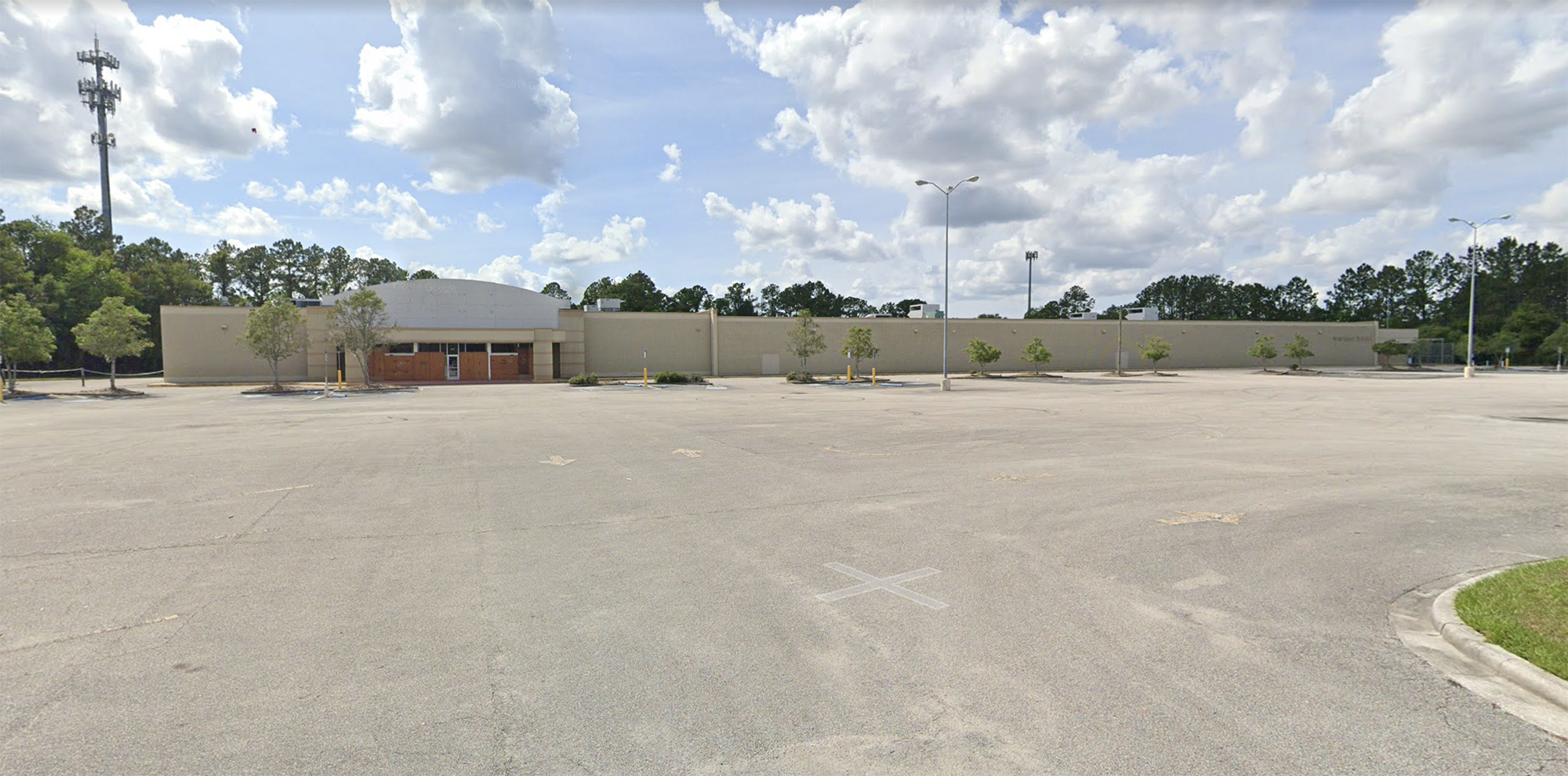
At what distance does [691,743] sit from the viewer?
3.66 m

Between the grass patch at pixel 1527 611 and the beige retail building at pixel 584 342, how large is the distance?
153ft

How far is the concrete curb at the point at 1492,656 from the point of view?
4.07 meters

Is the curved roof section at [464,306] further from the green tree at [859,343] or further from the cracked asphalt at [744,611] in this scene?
the cracked asphalt at [744,611]

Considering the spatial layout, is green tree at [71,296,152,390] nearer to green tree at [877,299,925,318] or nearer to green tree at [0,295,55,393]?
green tree at [0,295,55,393]

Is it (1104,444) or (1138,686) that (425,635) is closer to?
(1138,686)

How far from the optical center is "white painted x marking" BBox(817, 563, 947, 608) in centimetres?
579

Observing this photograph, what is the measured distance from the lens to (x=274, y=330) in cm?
3734

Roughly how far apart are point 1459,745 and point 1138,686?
145 cm

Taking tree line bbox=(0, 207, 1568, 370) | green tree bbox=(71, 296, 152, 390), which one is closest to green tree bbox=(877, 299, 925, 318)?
tree line bbox=(0, 207, 1568, 370)

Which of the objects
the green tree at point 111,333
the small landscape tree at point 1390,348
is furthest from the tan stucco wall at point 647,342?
the small landscape tree at point 1390,348

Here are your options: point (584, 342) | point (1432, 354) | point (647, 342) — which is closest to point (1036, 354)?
point (647, 342)

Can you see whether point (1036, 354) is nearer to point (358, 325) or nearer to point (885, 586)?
point (358, 325)

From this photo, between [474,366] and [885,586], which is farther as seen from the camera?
[474,366]

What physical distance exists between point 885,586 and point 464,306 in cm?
5013
